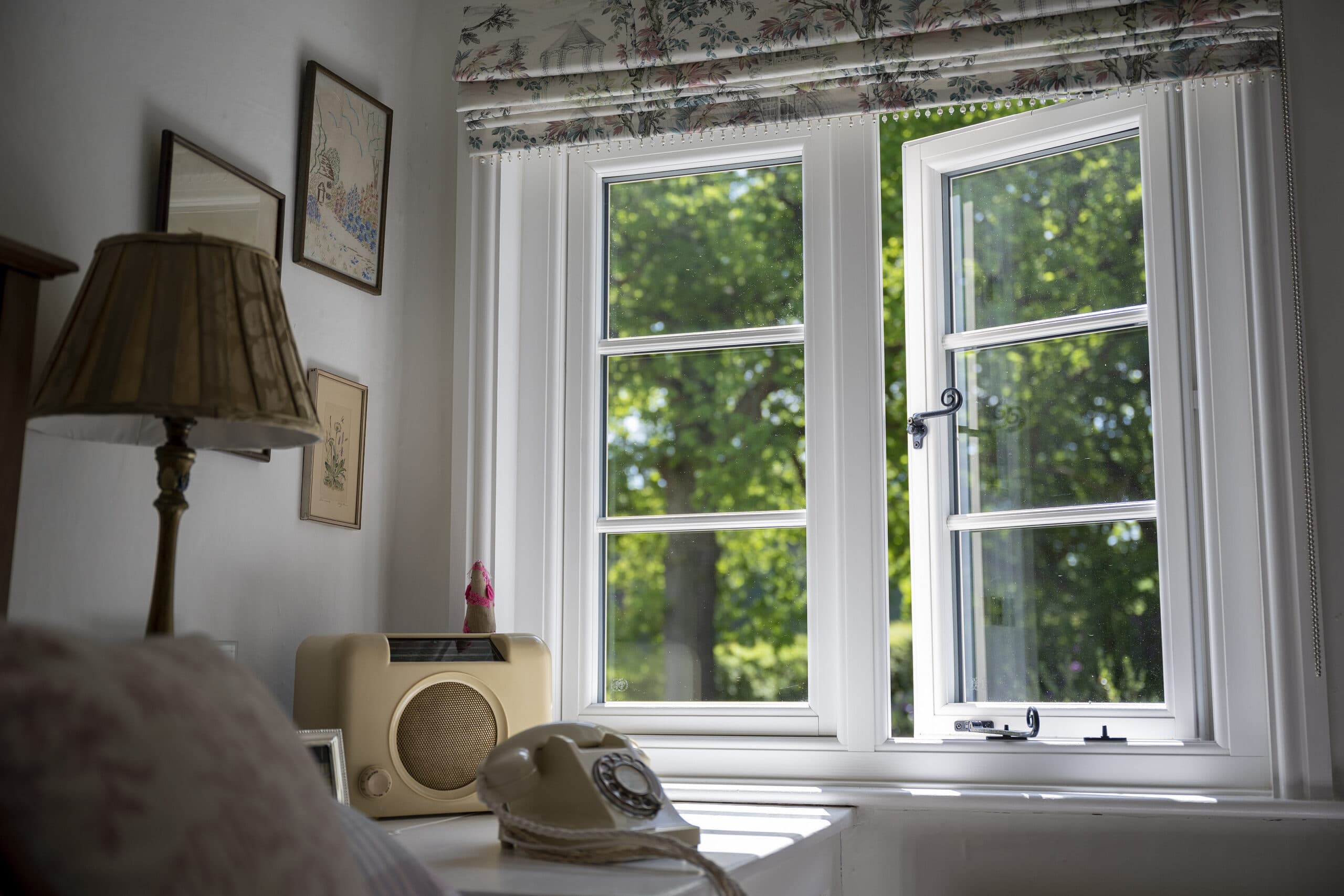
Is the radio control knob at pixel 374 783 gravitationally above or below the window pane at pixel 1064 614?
below

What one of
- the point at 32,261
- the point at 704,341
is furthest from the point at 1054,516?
the point at 32,261

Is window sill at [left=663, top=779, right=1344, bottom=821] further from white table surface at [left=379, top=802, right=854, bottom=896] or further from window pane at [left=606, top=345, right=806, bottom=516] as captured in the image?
window pane at [left=606, top=345, right=806, bottom=516]

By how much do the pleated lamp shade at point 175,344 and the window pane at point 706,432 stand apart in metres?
0.92

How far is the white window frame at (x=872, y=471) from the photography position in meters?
1.68

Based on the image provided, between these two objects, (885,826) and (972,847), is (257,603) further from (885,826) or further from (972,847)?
(972,847)

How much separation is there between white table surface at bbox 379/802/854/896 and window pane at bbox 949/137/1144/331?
0.90 metres

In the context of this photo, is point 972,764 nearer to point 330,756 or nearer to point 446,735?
point 446,735

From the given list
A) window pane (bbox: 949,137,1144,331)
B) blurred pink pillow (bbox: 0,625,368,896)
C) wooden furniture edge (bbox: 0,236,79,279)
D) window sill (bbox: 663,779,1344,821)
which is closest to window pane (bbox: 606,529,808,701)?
window sill (bbox: 663,779,1344,821)

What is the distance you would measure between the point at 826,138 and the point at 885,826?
1185mm

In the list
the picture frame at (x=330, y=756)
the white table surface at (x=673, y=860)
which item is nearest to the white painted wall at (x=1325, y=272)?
the white table surface at (x=673, y=860)

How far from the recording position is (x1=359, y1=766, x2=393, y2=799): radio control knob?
154cm

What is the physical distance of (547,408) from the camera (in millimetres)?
2201

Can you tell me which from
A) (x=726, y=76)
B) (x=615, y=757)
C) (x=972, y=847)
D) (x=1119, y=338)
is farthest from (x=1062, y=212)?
(x=615, y=757)

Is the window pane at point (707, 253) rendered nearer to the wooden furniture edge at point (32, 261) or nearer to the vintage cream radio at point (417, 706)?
the vintage cream radio at point (417, 706)
